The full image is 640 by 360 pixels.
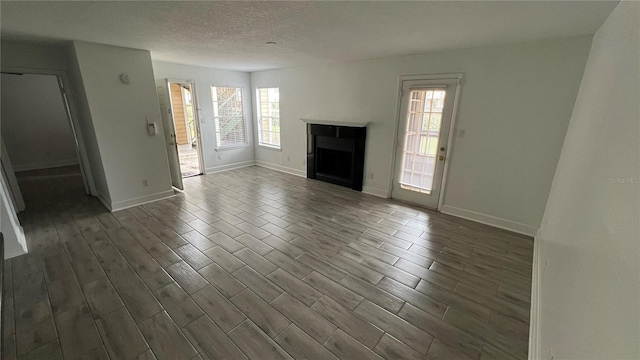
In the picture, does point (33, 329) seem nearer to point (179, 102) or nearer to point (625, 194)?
point (625, 194)

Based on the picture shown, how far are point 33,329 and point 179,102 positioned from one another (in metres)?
8.38

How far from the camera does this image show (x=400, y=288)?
2.31 meters

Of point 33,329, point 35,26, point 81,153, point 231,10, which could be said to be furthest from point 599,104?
point 81,153

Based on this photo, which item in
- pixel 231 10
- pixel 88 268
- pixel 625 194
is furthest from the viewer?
pixel 88 268

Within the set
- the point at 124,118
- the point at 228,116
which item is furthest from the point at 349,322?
the point at 228,116

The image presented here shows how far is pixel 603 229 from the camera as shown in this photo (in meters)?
1.09

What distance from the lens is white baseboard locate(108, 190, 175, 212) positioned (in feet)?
12.7

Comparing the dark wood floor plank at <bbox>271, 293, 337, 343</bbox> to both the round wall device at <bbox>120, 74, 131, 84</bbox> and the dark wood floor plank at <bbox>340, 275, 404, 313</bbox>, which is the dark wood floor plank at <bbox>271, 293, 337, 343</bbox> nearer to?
the dark wood floor plank at <bbox>340, 275, 404, 313</bbox>

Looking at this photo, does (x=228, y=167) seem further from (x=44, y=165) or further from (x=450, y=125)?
(x=450, y=125)

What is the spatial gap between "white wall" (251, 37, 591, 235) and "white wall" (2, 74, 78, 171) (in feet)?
22.7

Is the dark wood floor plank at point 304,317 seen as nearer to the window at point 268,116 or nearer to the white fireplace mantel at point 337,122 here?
the white fireplace mantel at point 337,122

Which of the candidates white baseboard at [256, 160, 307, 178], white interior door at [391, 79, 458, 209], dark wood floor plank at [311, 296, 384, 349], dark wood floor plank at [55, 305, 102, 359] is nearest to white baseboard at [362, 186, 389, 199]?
white interior door at [391, 79, 458, 209]

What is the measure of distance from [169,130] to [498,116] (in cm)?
533

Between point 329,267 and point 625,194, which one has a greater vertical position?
point 625,194
